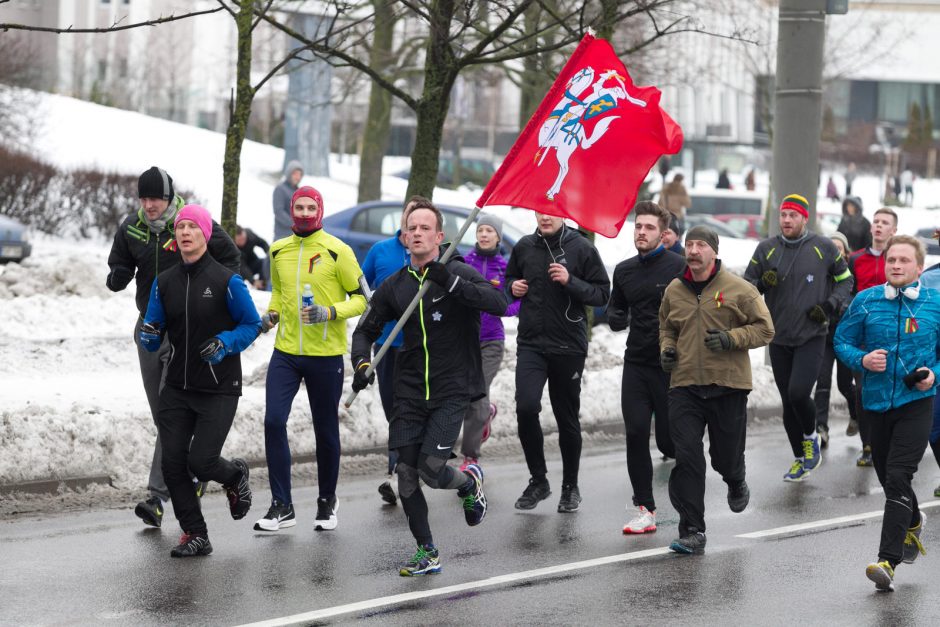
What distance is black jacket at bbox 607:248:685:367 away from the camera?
9.62 metres

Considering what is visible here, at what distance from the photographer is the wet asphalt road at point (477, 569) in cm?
720

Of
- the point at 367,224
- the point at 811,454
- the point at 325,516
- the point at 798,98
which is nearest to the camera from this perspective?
the point at 325,516

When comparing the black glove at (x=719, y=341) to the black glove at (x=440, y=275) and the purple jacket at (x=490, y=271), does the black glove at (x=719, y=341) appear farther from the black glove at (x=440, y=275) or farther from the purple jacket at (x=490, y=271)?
the purple jacket at (x=490, y=271)

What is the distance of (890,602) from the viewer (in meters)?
7.56

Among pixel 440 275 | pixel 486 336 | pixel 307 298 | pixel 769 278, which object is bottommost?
pixel 486 336

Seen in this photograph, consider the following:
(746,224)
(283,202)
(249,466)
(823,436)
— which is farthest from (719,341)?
(746,224)

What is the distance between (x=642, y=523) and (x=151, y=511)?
2.89 metres

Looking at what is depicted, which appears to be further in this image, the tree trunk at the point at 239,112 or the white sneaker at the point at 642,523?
the tree trunk at the point at 239,112

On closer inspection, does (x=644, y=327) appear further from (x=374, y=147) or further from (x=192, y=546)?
(x=374, y=147)

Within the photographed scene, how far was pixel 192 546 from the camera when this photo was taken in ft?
27.3

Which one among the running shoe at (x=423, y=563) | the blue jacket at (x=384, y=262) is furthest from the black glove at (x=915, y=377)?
the blue jacket at (x=384, y=262)

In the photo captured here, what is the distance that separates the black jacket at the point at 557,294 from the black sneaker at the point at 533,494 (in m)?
0.90

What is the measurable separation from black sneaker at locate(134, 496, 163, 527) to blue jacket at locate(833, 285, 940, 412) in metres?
3.98

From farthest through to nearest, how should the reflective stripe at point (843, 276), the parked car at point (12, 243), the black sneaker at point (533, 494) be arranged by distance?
the parked car at point (12, 243), the reflective stripe at point (843, 276), the black sneaker at point (533, 494)
